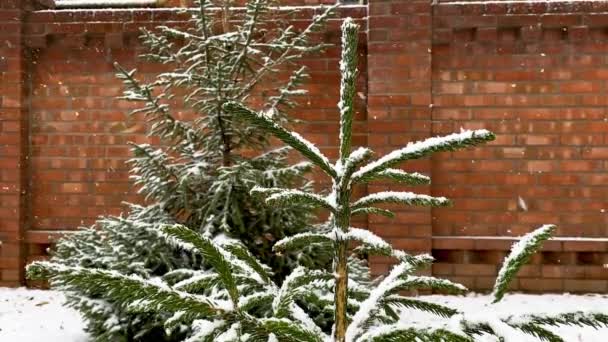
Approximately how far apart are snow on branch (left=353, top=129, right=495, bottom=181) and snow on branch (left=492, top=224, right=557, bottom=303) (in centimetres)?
22

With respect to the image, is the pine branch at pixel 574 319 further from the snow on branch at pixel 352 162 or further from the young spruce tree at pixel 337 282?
the snow on branch at pixel 352 162

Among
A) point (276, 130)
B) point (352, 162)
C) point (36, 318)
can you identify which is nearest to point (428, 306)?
point (352, 162)

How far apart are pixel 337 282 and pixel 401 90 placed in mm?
4105

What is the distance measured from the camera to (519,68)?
16.6 feet

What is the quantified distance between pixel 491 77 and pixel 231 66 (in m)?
2.66

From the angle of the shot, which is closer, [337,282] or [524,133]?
[337,282]

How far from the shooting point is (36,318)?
14.8 ft

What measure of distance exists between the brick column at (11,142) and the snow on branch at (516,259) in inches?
211

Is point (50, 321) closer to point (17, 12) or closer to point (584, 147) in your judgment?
point (17, 12)

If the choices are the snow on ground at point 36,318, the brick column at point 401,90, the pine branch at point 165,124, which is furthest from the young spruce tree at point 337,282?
the brick column at point 401,90

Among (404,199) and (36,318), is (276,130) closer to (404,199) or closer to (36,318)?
(404,199)

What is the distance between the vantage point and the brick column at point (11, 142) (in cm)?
536

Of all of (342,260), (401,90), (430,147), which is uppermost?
(401,90)

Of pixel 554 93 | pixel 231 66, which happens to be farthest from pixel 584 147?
pixel 231 66
